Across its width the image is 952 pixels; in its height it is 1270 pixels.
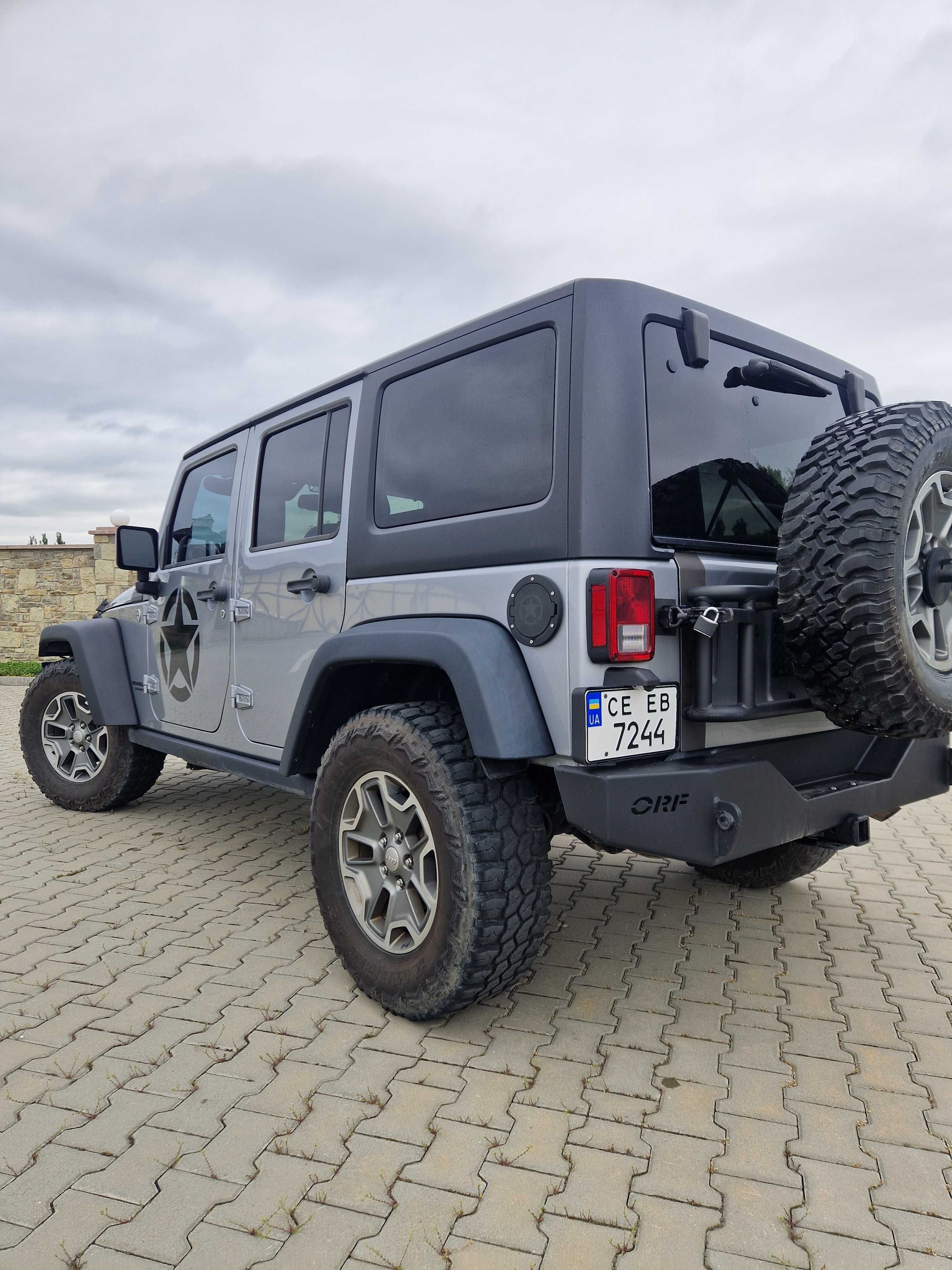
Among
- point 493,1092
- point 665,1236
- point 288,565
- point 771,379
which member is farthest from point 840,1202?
point 288,565

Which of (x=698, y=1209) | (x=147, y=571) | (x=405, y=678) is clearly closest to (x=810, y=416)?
(x=405, y=678)

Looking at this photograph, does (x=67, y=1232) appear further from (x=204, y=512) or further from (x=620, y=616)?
(x=204, y=512)

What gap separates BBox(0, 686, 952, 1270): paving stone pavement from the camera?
1.84m

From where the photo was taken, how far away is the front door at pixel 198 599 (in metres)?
4.09

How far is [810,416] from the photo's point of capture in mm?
3141

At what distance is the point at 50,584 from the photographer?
16.1 metres

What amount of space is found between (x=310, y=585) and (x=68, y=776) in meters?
3.11

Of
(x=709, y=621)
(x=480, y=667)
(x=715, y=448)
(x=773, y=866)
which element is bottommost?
(x=773, y=866)

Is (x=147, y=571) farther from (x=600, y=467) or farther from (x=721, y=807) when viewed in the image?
(x=721, y=807)

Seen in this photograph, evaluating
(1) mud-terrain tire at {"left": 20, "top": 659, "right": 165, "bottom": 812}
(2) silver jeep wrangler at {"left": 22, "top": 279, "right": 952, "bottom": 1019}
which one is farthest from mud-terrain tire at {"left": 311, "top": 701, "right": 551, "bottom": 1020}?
(1) mud-terrain tire at {"left": 20, "top": 659, "right": 165, "bottom": 812}

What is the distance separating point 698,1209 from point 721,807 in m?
0.92

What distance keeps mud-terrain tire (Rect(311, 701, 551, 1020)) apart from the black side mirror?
229cm

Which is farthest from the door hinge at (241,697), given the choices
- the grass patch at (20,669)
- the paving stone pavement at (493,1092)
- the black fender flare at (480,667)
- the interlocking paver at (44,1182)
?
the grass patch at (20,669)

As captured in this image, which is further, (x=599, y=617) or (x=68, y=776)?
(x=68, y=776)
